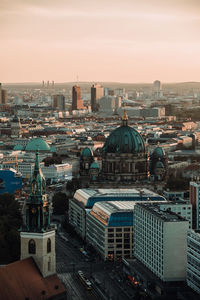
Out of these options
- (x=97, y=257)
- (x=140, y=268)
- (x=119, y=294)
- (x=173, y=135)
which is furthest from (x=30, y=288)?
(x=173, y=135)

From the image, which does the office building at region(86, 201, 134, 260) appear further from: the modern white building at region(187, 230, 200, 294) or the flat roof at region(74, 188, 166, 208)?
the modern white building at region(187, 230, 200, 294)

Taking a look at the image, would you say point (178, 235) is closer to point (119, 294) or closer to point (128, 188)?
point (119, 294)

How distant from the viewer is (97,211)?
7569 cm

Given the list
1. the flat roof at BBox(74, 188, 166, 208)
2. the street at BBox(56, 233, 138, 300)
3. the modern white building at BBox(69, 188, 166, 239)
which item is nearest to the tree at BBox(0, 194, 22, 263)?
the street at BBox(56, 233, 138, 300)

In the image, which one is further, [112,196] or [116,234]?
[112,196]

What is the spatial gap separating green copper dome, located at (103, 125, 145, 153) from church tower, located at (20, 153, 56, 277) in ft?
168

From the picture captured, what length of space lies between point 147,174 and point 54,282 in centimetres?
5173

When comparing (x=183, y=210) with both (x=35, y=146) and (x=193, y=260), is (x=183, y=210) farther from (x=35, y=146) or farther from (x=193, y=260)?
(x=35, y=146)

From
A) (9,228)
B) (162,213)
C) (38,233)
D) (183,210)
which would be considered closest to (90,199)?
(9,228)

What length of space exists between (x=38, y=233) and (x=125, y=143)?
52608 millimetres

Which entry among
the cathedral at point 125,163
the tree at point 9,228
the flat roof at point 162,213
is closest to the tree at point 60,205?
the cathedral at point 125,163

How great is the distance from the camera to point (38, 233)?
151 feet

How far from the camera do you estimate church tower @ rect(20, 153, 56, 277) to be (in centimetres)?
4600

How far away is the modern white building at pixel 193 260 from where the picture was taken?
192 feet
